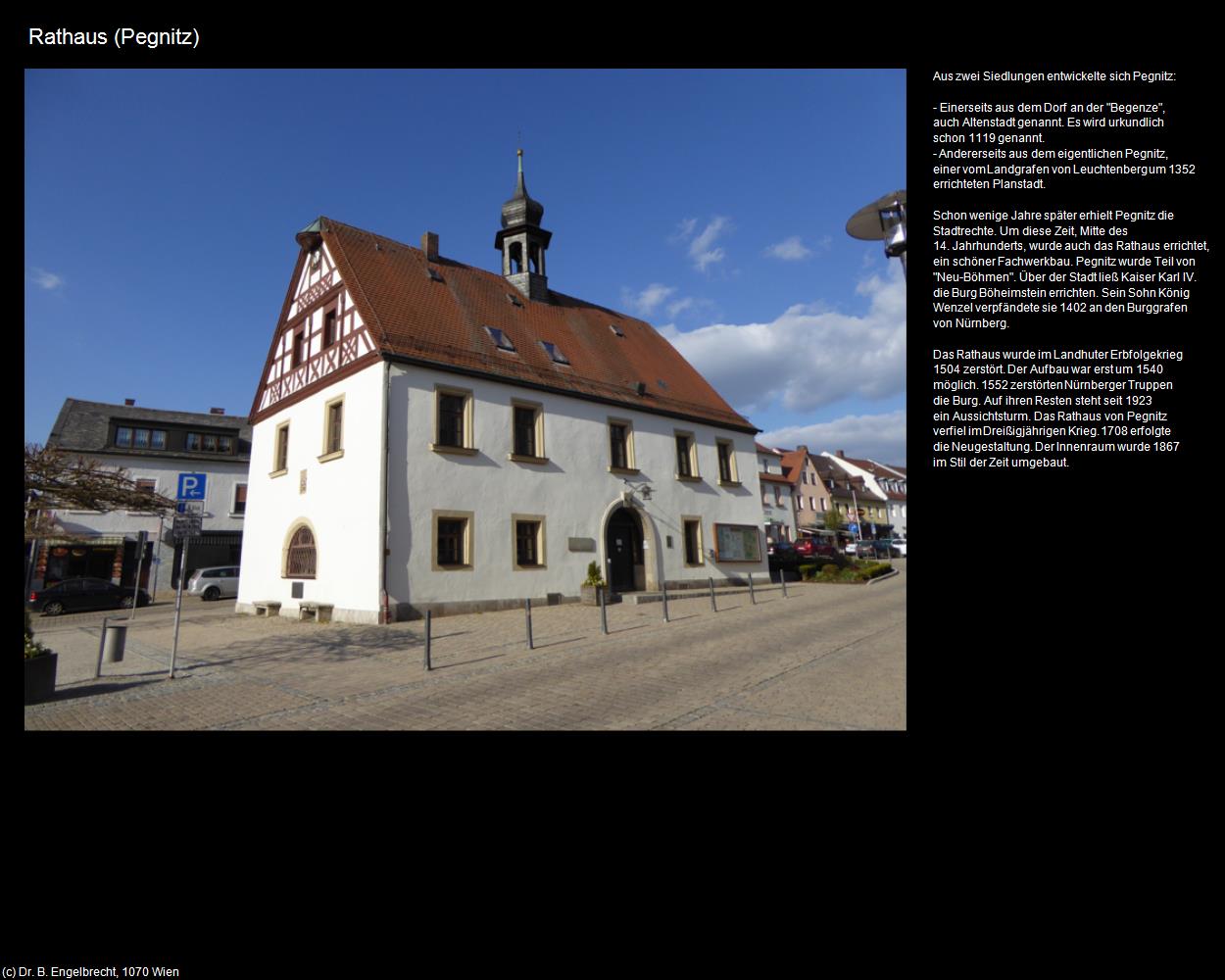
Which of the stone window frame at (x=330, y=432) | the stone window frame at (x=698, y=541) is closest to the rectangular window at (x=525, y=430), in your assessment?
the stone window frame at (x=330, y=432)

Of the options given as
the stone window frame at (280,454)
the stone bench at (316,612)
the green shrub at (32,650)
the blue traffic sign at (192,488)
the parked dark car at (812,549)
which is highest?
the stone window frame at (280,454)

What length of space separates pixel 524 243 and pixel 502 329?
6.39 metres

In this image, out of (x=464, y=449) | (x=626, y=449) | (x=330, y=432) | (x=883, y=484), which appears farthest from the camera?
(x=883, y=484)

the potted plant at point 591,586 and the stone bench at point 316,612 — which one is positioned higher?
the potted plant at point 591,586

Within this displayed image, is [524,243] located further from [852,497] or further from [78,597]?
[852,497]

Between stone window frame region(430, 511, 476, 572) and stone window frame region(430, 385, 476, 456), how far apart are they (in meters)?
1.73

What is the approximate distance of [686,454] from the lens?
964 inches

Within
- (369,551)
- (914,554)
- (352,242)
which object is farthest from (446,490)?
(914,554)

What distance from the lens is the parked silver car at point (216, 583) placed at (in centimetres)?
2814

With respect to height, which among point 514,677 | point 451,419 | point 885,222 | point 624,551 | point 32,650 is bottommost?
point 514,677

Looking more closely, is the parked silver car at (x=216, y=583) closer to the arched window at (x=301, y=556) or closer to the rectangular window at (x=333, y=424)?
the arched window at (x=301, y=556)

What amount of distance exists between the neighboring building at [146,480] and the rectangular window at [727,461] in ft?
81.8

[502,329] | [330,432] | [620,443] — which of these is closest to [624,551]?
[620,443]

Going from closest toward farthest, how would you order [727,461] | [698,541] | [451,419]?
[451,419]
[698,541]
[727,461]
